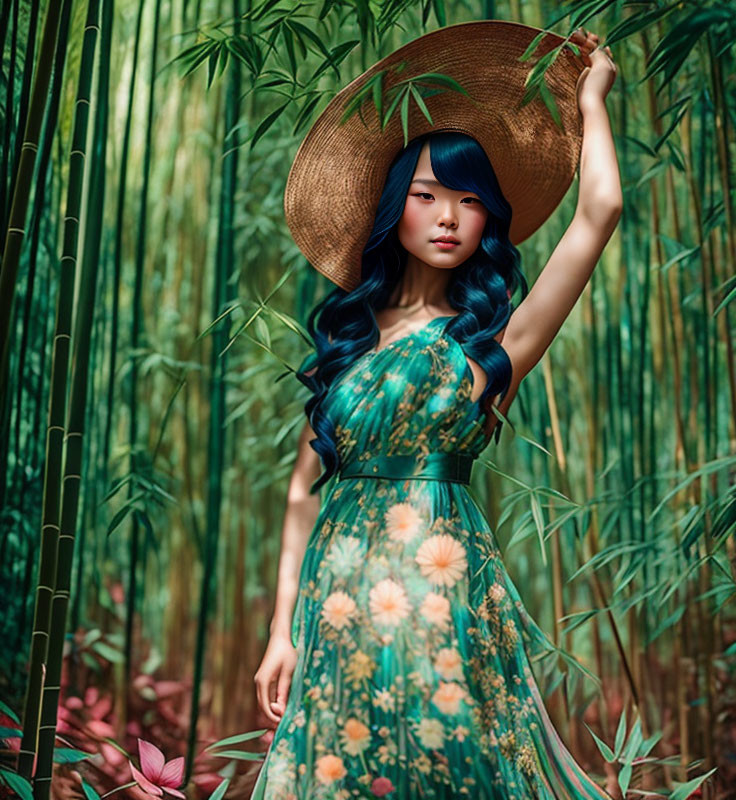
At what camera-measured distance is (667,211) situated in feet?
7.63

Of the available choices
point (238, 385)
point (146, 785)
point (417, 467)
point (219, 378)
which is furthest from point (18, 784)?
point (238, 385)

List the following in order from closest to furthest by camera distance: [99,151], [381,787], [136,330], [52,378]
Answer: [381,787] < [52,378] < [99,151] < [136,330]

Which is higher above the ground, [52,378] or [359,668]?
[52,378]

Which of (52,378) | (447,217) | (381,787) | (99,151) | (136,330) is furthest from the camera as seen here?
(136,330)

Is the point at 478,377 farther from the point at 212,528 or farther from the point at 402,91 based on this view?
the point at 212,528

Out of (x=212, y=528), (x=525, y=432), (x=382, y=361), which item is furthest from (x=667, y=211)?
(x=212, y=528)

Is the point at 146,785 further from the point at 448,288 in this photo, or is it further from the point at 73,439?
the point at 448,288

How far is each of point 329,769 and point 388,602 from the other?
0.74ft

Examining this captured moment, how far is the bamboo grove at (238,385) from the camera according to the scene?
184 cm

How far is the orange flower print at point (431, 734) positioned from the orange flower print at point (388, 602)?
0.14 metres

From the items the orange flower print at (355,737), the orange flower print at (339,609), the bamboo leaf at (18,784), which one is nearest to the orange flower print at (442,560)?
the orange flower print at (339,609)

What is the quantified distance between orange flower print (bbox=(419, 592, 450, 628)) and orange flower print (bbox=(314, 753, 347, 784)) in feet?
0.71

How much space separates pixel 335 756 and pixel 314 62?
5.15 feet

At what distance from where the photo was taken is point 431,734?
138 centimetres
